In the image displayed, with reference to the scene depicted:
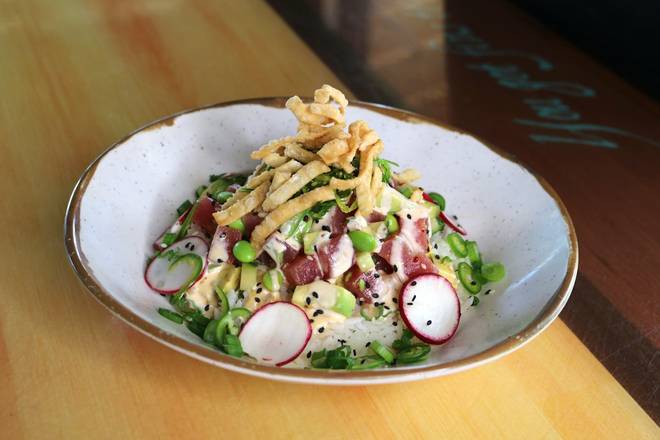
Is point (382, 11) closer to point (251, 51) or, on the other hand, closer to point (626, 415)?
point (251, 51)

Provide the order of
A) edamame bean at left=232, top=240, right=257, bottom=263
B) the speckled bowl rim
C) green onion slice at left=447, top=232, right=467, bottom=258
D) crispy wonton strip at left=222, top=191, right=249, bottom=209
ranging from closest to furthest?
the speckled bowl rim < edamame bean at left=232, top=240, right=257, bottom=263 < crispy wonton strip at left=222, top=191, right=249, bottom=209 < green onion slice at left=447, top=232, right=467, bottom=258

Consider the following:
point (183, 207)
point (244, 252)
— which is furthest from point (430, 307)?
point (183, 207)

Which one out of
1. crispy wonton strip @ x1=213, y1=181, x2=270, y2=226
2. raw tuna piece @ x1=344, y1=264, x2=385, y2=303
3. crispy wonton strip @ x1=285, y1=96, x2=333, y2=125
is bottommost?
raw tuna piece @ x1=344, y1=264, x2=385, y2=303

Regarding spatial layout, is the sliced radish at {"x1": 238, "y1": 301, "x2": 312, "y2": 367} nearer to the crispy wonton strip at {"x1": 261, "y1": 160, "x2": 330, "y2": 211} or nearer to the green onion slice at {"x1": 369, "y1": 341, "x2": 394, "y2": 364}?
the green onion slice at {"x1": 369, "y1": 341, "x2": 394, "y2": 364}

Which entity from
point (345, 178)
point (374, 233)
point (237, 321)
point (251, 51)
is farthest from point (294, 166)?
point (251, 51)

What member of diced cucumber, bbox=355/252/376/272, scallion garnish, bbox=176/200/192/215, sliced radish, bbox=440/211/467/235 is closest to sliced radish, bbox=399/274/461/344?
diced cucumber, bbox=355/252/376/272

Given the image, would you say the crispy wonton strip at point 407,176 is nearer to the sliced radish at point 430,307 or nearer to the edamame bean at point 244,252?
the sliced radish at point 430,307
